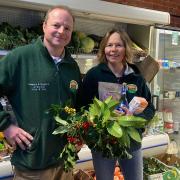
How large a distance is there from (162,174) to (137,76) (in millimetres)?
1506

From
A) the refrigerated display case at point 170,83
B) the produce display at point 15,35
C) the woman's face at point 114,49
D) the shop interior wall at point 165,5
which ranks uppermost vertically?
the shop interior wall at point 165,5

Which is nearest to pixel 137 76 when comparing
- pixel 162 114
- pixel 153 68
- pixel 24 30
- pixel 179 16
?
pixel 153 68

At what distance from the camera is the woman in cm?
208

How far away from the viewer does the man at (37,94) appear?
1.61 metres

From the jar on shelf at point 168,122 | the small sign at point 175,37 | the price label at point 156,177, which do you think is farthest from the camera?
the jar on shelf at point 168,122

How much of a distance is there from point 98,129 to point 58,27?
0.61 metres

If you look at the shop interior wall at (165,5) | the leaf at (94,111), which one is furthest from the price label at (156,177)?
the shop interior wall at (165,5)

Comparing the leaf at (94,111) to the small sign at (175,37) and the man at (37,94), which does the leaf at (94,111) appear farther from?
the small sign at (175,37)

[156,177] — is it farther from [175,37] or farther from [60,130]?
[60,130]

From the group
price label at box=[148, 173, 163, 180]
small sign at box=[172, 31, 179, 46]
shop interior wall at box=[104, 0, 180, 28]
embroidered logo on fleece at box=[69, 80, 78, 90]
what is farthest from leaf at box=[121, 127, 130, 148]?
shop interior wall at box=[104, 0, 180, 28]

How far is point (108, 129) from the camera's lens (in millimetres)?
1487

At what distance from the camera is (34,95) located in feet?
5.32

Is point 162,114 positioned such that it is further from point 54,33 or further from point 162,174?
point 54,33

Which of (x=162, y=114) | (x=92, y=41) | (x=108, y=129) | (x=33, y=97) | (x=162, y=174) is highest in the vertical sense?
(x=92, y=41)
